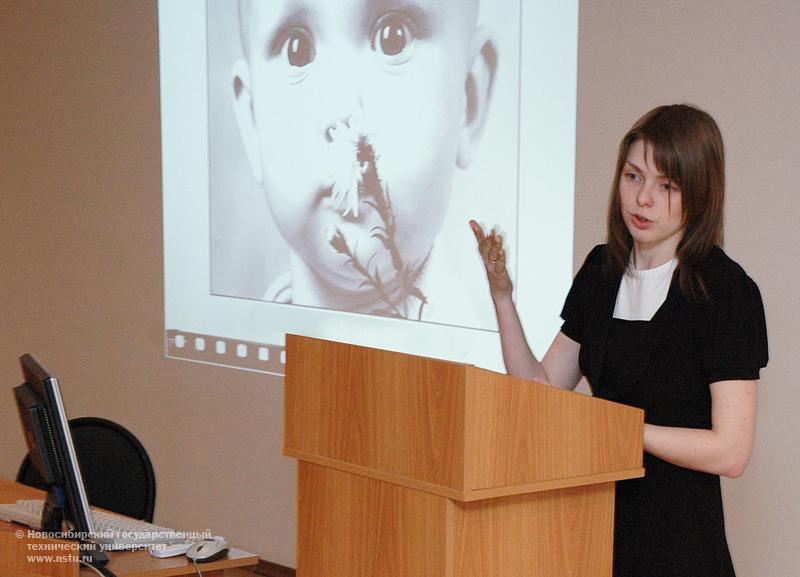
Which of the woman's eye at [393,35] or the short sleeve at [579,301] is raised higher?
the woman's eye at [393,35]

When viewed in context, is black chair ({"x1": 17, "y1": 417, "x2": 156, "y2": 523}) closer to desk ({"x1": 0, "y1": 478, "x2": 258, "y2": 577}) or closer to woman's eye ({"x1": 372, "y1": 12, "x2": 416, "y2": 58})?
desk ({"x1": 0, "y1": 478, "x2": 258, "y2": 577})

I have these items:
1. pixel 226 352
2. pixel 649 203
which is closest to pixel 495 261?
pixel 649 203

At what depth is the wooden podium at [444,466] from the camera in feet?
4.56

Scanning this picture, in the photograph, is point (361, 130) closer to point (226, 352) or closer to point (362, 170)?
point (362, 170)

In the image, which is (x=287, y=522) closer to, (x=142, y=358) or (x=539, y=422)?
(x=142, y=358)

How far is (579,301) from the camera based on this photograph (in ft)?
6.36

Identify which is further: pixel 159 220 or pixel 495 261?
pixel 159 220

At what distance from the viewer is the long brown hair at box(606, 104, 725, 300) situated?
1638mm

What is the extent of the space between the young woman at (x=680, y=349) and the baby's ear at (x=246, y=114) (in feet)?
8.99

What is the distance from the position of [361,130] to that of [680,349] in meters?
2.39

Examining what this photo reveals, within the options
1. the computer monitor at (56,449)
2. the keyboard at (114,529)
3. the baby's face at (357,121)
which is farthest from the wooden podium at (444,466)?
the baby's face at (357,121)

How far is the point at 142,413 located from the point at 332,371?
371 cm

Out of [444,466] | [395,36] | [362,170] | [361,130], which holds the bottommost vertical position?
[444,466]

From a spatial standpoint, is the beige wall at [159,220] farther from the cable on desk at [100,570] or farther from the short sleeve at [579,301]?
the cable on desk at [100,570]
